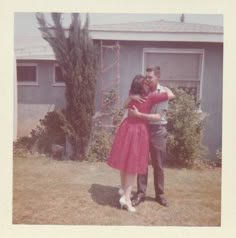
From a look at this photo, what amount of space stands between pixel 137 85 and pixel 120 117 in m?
0.19

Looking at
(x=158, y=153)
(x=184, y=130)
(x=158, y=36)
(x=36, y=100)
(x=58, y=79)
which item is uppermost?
(x=158, y=36)

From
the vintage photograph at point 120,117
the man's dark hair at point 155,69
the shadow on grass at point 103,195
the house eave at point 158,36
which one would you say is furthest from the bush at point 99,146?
the house eave at point 158,36

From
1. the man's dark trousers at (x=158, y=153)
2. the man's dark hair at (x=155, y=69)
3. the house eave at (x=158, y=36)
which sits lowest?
the man's dark trousers at (x=158, y=153)

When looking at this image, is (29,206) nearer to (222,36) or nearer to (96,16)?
(96,16)

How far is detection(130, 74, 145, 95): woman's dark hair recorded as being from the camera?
213 cm

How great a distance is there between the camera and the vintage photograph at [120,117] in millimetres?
2143

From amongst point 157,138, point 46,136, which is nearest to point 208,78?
point 157,138

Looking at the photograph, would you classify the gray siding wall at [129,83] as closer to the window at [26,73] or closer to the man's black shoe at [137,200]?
the window at [26,73]

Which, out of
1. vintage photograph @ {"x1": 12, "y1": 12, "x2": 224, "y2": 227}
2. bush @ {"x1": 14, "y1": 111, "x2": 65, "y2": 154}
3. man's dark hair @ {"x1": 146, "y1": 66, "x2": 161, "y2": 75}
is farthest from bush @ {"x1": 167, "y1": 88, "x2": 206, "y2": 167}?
bush @ {"x1": 14, "y1": 111, "x2": 65, "y2": 154}

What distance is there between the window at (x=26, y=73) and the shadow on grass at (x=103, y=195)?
63 cm

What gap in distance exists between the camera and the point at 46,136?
218 centimetres

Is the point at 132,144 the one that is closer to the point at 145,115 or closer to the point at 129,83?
the point at 145,115

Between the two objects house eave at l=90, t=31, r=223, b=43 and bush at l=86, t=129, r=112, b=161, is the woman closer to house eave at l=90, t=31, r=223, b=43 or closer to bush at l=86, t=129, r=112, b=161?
bush at l=86, t=129, r=112, b=161

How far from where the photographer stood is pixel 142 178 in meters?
2.20
